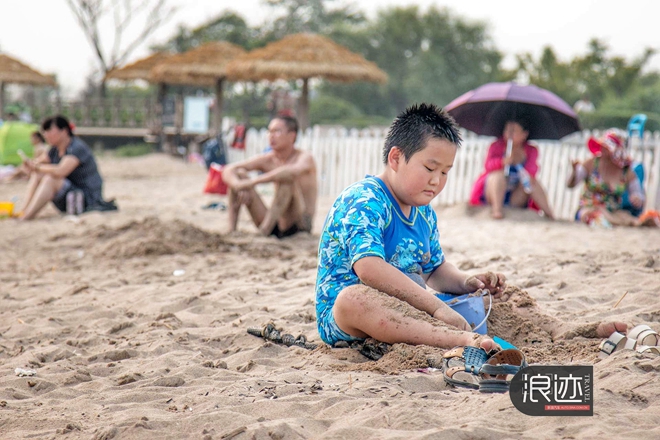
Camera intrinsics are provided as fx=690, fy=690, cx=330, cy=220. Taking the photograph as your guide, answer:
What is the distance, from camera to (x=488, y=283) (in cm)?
322

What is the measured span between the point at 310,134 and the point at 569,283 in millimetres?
8718

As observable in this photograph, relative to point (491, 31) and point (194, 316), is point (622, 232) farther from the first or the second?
point (491, 31)

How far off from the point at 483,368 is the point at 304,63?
1353 cm

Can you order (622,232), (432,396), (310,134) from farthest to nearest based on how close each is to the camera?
(310,134)
(622,232)
(432,396)

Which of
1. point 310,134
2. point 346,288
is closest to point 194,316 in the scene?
point 346,288

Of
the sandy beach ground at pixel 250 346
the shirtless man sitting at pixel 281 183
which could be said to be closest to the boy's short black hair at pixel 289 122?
the shirtless man sitting at pixel 281 183

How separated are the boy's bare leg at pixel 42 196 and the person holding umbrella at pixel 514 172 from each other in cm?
529

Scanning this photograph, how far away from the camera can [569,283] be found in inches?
168

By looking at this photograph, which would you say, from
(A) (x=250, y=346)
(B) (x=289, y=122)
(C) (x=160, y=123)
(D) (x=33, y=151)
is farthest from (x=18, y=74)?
(A) (x=250, y=346)

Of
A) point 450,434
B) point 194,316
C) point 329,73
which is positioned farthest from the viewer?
point 329,73

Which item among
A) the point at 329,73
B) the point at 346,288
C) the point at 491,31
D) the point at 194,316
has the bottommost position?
the point at 194,316

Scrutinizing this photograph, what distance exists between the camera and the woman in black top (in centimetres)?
846

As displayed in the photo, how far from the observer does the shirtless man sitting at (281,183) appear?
6.46 metres

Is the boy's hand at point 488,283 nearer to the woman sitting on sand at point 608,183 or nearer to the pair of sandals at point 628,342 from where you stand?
the pair of sandals at point 628,342
